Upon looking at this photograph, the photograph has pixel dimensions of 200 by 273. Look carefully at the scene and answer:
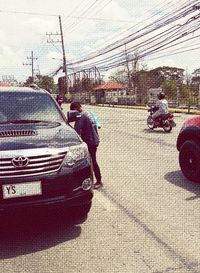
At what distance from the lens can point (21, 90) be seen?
18.4 ft

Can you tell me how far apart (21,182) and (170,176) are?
3763 millimetres

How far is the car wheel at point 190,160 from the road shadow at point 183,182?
5.0 inches

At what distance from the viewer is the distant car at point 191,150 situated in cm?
628

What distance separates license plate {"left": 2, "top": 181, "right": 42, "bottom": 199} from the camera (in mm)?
3611

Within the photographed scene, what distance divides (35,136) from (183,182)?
3212mm

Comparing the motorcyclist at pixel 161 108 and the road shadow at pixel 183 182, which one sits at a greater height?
the motorcyclist at pixel 161 108

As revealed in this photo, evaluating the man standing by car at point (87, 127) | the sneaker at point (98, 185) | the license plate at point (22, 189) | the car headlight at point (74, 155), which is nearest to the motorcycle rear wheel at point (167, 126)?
the sneaker at point (98, 185)

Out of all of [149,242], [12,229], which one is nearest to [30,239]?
[12,229]

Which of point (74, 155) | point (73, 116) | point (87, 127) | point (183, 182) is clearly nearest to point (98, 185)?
point (87, 127)

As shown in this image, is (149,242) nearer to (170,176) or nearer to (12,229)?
(12,229)

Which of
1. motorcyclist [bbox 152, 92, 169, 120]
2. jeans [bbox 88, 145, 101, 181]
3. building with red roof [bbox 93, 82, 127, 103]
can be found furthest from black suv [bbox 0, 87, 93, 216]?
building with red roof [bbox 93, 82, 127, 103]

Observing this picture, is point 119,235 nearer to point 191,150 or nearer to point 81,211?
point 81,211

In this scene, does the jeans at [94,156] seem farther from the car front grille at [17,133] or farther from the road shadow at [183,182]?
the car front grille at [17,133]

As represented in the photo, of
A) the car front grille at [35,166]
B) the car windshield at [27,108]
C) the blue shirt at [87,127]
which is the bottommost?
→ the car front grille at [35,166]
